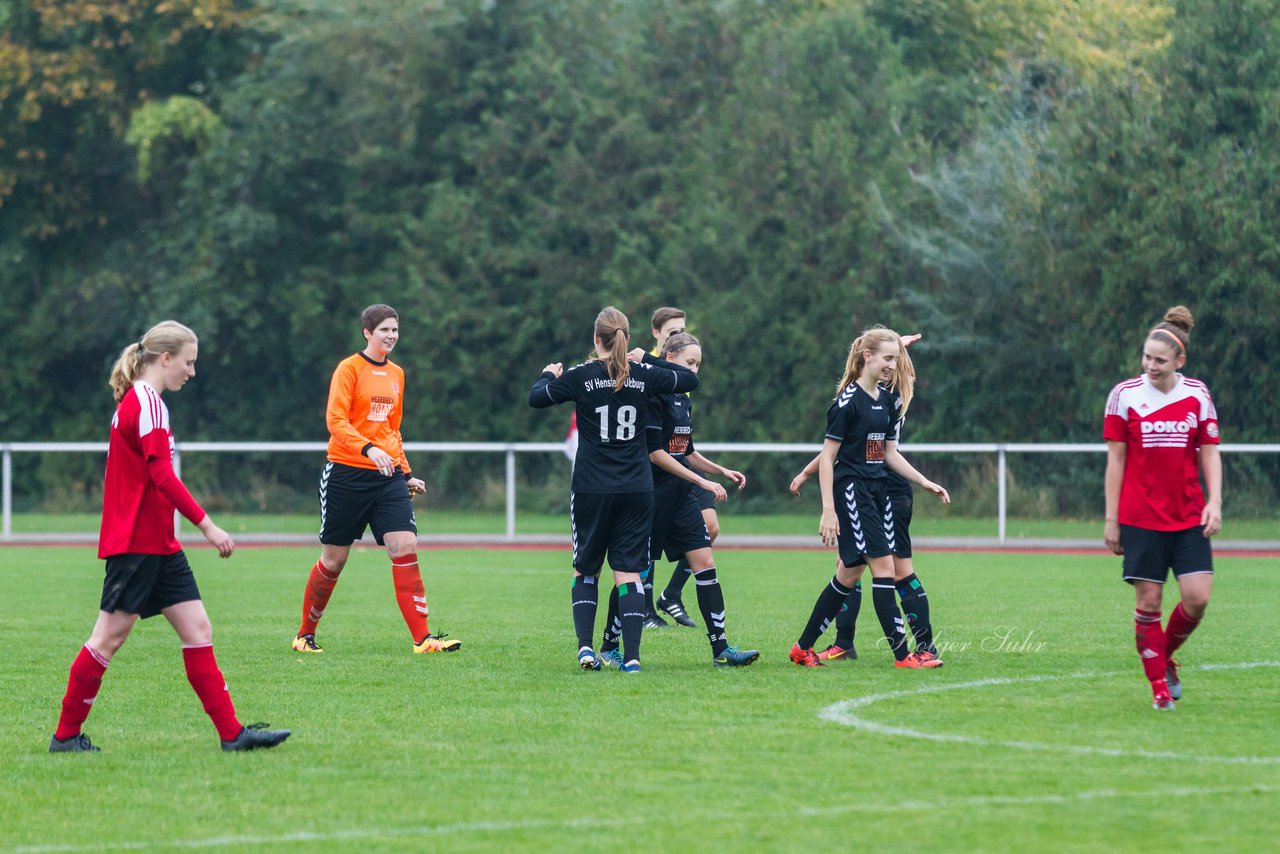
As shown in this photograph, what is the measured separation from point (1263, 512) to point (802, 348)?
1109 cm

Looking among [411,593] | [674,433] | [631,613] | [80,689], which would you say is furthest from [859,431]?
[80,689]

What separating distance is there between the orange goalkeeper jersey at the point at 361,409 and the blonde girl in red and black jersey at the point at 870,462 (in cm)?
275

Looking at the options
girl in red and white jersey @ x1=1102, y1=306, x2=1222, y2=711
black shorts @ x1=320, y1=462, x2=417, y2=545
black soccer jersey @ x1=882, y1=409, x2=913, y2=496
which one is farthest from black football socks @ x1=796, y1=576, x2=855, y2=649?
black shorts @ x1=320, y1=462, x2=417, y2=545

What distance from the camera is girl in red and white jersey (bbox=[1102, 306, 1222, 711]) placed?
8.10 m

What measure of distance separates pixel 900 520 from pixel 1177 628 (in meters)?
1.85

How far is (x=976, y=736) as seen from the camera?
290 inches

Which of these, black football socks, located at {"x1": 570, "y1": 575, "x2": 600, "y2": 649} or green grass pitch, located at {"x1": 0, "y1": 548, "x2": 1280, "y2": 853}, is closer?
green grass pitch, located at {"x1": 0, "y1": 548, "x2": 1280, "y2": 853}

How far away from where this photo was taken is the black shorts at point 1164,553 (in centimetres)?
812

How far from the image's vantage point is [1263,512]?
880 inches

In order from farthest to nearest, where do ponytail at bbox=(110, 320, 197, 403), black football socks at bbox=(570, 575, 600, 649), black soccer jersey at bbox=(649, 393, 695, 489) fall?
1. black soccer jersey at bbox=(649, 393, 695, 489)
2. black football socks at bbox=(570, 575, 600, 649)
3. ponytail at bbox=(110, 320, 197, 403)

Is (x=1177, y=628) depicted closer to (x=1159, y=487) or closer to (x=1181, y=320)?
(x=1159, y=487)

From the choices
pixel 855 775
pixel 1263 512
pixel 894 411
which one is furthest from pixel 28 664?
pixel 1263 512

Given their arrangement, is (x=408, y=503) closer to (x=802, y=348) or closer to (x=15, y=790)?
(x=15, y=790)

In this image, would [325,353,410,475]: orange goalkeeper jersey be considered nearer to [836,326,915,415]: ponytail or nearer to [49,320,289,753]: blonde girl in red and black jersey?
[836,326,915,415]: ponytail
